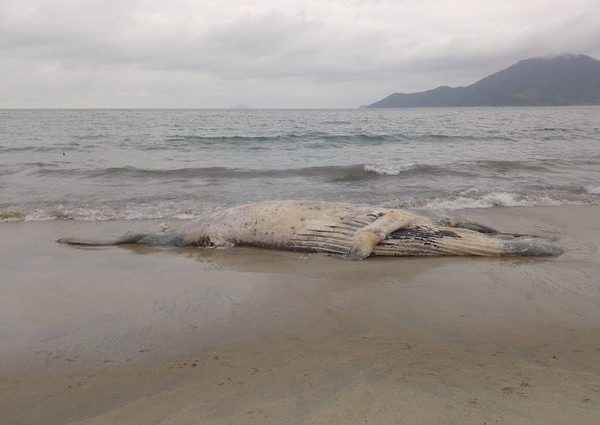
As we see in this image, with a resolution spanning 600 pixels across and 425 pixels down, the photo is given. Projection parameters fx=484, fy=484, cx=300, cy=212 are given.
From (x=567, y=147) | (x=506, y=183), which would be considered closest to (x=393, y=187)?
(x=506, y=183)

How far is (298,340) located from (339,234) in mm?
3063

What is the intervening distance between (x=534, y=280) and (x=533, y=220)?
140 inches

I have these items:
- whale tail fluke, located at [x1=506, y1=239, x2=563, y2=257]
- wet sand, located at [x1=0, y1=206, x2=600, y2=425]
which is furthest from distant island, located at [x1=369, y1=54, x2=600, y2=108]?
wet sand, located at [x1=0, y1=206, x2=600, y2=425]

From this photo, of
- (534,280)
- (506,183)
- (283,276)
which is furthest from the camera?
(506,183)

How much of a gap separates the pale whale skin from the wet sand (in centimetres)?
32

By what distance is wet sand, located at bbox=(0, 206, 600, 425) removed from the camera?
8.96 feet

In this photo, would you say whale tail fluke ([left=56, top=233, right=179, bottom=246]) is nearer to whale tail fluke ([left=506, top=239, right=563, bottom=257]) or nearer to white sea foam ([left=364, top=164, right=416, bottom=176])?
whale tail fluke ([left=506, top=239, right=563, bottom=257])

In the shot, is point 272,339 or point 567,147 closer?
point 272,339

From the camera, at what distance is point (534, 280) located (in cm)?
511

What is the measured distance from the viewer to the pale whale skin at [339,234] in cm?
627

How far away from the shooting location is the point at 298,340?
3709 mm

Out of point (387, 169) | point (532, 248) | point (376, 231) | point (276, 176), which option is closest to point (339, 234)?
point (376, 231)

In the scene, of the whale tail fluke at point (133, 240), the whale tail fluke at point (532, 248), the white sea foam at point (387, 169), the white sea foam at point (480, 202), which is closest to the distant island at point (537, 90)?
the white sea foam at point (387, 169)

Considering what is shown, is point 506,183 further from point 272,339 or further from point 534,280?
point 272,339
